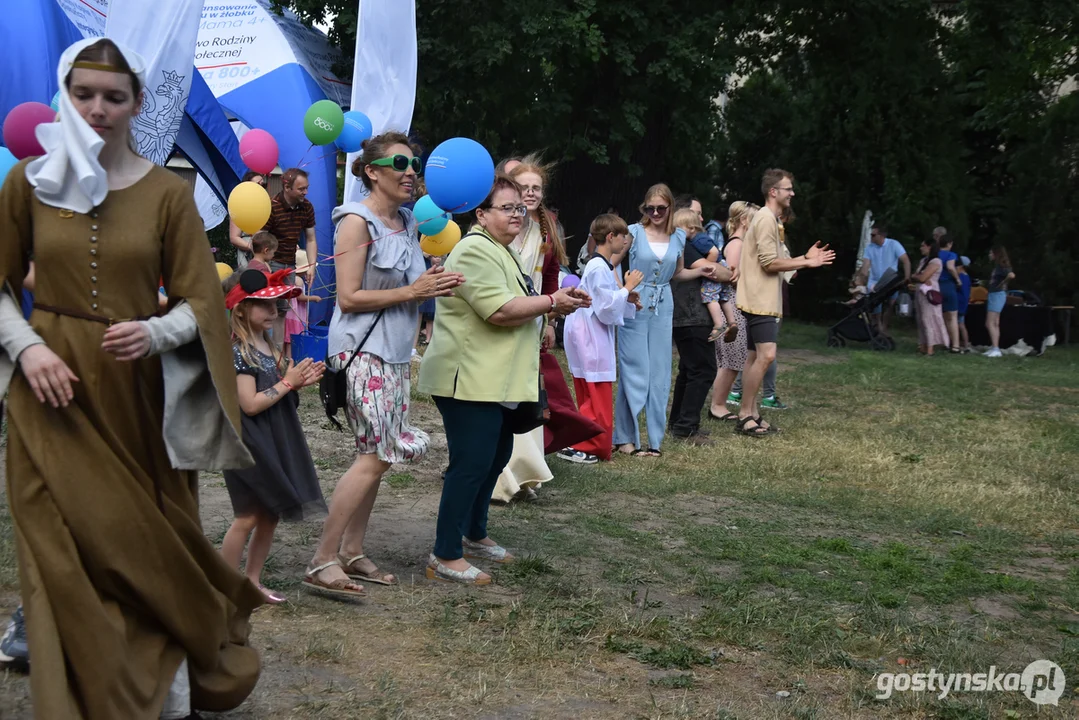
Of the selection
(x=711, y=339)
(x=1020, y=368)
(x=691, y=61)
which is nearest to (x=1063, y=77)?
(x=1020, y=368)

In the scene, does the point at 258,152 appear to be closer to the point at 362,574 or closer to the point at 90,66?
the point at 362,574

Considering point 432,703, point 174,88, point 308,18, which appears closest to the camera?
point 432,703

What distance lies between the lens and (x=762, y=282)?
10.1m

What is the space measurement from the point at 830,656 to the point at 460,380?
1.86 m

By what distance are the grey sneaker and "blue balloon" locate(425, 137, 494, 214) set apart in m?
2.36

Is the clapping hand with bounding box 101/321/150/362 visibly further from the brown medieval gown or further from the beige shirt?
the beige shirt

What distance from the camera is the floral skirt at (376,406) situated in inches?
197

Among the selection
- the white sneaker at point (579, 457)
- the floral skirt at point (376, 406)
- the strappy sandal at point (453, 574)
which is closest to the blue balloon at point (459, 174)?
the floral skirt at point (376, 406)

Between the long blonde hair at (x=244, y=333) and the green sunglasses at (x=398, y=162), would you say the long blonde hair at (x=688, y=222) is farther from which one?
the long blonde hair at (x=244, y=333)

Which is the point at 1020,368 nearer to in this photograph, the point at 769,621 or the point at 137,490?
the point at 769,621

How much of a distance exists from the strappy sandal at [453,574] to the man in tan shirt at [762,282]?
510 centimetres

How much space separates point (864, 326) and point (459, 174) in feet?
50.9

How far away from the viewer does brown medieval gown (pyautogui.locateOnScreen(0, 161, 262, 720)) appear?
316 centimetres

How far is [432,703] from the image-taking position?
156 inches
